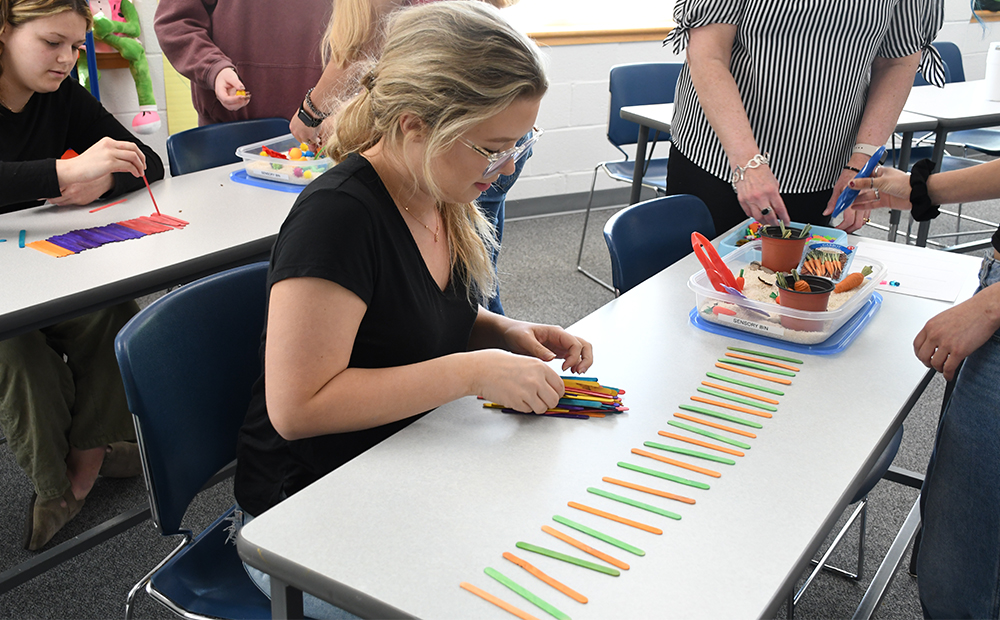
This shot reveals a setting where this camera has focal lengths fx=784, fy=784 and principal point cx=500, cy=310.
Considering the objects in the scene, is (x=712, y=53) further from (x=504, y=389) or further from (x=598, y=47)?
(x=598, y=47)

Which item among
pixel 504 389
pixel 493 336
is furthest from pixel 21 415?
pixel 504 389

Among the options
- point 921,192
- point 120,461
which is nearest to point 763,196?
point 921,192

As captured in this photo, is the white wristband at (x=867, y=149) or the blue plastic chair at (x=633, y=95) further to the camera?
the blue plastic chair at (x=633, y=95)

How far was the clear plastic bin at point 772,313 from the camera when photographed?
1267mm

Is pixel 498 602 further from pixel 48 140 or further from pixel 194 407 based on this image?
pixel 48 140

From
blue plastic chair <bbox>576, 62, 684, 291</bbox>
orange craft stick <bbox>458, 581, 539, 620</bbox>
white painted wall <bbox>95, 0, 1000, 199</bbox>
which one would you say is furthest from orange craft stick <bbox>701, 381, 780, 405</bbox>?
white painted wall <bbox>95, 0, 1000, 199</bbox>

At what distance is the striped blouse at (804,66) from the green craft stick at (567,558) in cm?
118

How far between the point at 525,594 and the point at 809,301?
2.48ft

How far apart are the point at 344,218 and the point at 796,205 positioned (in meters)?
1.27

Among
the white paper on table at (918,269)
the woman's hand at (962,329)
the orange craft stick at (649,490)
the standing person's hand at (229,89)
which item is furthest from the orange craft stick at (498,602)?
the standing person's hand at (229,89)

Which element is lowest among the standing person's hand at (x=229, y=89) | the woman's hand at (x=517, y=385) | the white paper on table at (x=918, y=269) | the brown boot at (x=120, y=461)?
the brown boot at (x=120, y=461)

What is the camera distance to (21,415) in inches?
71.4

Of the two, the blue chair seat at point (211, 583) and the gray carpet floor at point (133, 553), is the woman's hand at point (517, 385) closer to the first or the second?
the blue chair seat at point (211, 583)

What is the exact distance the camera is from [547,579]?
29.5 inches
